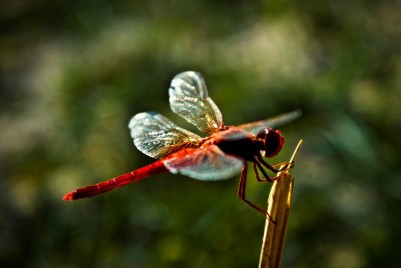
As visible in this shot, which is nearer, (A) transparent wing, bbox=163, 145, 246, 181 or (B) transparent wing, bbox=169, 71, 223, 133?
(A) transparent wing, bbox=163, 145, 246, 181

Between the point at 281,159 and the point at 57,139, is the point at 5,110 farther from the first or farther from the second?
the point at 281,159

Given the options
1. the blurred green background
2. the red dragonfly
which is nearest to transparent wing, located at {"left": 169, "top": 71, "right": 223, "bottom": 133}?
the red dragonfly

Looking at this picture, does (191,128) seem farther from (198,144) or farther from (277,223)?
(277,223)

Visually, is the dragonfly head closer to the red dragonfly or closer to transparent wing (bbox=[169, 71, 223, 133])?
the red dragonfly

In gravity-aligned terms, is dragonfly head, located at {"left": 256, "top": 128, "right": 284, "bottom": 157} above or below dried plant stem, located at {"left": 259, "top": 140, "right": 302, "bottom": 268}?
above

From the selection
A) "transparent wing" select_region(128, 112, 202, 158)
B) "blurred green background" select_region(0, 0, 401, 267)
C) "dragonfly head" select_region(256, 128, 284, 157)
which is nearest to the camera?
"dragonfly head" select_region(256, 128, 284, 157)

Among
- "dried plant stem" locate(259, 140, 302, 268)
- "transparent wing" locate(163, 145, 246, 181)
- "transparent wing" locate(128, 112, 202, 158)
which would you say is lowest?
"dried plant stem" locate(259, 140, 302, 268)

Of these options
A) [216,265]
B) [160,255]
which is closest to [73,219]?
[160,255]
